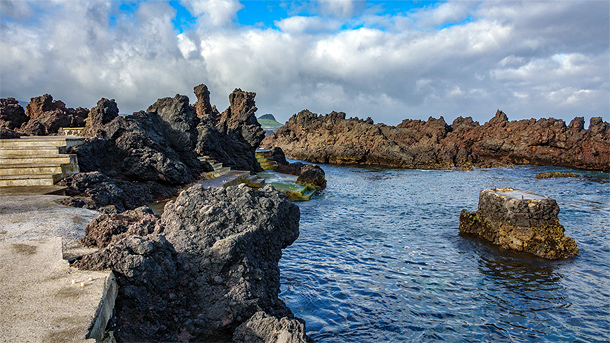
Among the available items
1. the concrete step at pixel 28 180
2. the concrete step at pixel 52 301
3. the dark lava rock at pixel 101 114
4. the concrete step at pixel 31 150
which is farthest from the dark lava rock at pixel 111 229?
the dark lava rock at pixel 101 114

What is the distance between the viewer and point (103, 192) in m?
8.14

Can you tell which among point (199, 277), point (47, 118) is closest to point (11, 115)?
point (47, 118)

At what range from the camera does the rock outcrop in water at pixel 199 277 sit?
3.25m

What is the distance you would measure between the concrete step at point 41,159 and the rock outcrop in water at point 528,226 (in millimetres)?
12821

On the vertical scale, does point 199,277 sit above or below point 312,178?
above

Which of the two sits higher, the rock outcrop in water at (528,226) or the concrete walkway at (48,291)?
the concrete walkway at (48,291)

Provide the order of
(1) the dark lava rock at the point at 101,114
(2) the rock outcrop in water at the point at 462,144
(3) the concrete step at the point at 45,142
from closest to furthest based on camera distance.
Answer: (3) the concrete step at the point at 45,142 < (1) the dark lava rock at the point at 101,114 < (2) the rock outcrop in water at the point at 462,144

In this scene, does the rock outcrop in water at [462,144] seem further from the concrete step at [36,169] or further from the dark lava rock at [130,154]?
the concrete step at [36,169]

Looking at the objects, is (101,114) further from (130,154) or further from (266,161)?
(266,161)

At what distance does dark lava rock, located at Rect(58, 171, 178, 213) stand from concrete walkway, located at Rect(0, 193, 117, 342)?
2.28 metres

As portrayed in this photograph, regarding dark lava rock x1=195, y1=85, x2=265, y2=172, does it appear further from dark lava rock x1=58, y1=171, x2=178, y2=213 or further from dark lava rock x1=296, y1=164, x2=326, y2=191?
dark lava rock x1=58, y1=171, x2=178, y2=213

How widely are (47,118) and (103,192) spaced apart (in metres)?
15.6

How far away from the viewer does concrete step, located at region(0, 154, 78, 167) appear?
8953 millimetres

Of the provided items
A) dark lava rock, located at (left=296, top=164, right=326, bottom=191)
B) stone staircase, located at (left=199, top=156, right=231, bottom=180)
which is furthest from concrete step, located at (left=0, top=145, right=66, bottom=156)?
dark lava rock, located at (left=296, top=164, right=326, bottom=191)
